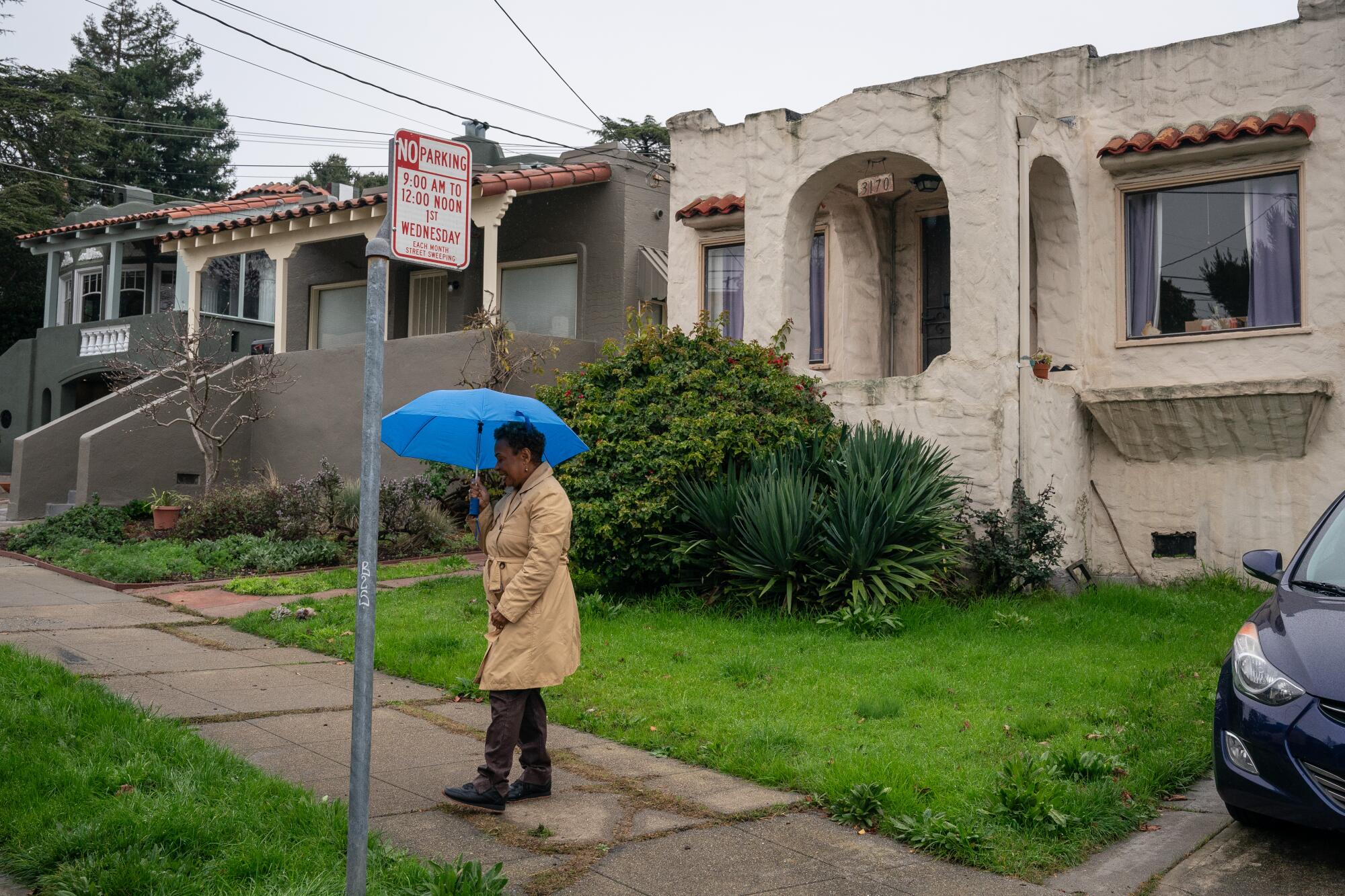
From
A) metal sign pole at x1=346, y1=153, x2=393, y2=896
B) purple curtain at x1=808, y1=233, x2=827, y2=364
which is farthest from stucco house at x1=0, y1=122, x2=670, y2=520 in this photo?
metal sign pole at x1=346, y1=153, x2=393, y2=896

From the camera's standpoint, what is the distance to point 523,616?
5.45 meters

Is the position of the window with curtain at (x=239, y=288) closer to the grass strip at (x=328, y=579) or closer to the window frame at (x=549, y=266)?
the window frame at (x=549, y=266)

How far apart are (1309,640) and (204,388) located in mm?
16761

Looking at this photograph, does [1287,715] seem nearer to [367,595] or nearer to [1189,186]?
[367,595]

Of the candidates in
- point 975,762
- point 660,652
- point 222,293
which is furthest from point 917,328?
point 222,293

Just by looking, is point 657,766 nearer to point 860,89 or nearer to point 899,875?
point 899,875

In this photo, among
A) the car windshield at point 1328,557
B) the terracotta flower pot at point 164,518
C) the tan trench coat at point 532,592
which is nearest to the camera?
the tan trench coat at point 532,592

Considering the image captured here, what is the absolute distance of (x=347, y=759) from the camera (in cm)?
606

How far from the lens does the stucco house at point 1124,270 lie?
11250 mm

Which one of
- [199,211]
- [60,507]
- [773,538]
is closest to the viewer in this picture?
[773,538]

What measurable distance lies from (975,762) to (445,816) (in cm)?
265

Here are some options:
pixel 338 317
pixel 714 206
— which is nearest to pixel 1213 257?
pixel 714 206

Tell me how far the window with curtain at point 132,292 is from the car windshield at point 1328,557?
26530 mm

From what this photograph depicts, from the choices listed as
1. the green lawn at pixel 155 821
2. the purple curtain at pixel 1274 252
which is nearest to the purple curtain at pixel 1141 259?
the purple curtain at pixel 1274 252
